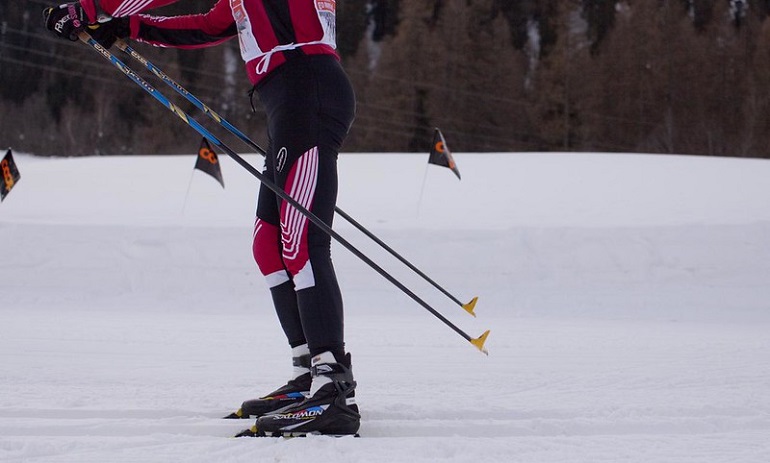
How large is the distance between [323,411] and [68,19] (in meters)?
1.55

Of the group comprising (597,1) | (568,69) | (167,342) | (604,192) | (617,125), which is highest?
(597,1)

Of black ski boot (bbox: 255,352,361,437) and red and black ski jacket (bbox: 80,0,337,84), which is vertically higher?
red and black ski jacket (bbox: 80,0,337,84)

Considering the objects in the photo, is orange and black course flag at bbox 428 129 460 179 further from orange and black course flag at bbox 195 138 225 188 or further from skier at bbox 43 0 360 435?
skier at bbox 43 0 360 435

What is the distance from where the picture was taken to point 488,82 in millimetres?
28812

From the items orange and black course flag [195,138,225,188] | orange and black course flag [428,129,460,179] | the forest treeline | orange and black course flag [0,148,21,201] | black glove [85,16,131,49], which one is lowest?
orange and black course flag [0,148,21,201]

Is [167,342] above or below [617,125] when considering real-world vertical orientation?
below

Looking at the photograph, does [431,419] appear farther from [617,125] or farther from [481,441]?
[617,125]

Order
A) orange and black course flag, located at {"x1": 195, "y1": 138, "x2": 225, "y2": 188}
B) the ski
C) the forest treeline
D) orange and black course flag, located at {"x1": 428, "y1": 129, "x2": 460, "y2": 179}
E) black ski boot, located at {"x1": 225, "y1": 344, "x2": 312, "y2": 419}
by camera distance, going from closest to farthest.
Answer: the ski
black ski boot, located at {"x1": 225, "y1": 344, "x2": 312, "y2": 419}
orange and black course flag, located at {"x1": 428, "y1": 129, "x2": 460, "y2": 179}
orange and black course flag, located at {"x1": 195, "y1": 138, "x2": 225, "y2": 188}
the forest treeline

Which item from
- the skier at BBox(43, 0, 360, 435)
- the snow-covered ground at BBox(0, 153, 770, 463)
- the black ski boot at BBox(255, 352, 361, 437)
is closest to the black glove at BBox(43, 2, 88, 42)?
the skier at BBox(43, 0, 360, 435)

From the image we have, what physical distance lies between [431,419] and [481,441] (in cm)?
35

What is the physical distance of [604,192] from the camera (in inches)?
403

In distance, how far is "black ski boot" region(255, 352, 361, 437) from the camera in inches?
91.3

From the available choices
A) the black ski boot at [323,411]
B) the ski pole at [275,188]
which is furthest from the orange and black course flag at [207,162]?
the black ski boot at [323,411]

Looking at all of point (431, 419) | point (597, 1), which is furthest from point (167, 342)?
point (597, 1)
